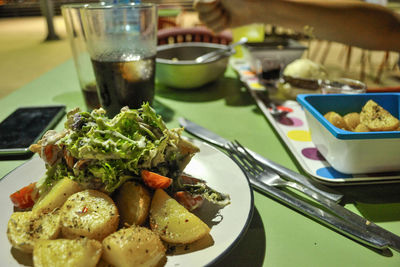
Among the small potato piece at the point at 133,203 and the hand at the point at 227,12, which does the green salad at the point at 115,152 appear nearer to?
the small potato piece at the point at 133,203

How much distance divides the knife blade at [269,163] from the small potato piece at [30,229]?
536 millimetres

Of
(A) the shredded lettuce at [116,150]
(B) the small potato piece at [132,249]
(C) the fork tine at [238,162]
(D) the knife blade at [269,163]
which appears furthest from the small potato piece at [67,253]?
(D) the knife blade at [269,163]

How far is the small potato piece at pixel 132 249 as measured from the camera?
46 cm

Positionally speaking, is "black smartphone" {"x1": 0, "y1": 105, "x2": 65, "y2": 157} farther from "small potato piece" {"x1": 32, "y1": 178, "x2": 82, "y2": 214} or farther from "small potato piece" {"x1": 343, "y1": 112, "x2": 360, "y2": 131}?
"small potato piece" {"x1": 343, "y1": 112, "x2": 360, "y2": 131}

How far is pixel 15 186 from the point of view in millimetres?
649

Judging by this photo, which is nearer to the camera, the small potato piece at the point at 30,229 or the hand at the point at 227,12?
the small potato piece at the point at 30,229

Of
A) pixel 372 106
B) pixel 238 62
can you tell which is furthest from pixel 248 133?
pixel 238 62

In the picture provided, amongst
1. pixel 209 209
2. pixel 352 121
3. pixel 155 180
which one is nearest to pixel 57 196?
pixel 155 180

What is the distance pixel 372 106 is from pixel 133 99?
777mm

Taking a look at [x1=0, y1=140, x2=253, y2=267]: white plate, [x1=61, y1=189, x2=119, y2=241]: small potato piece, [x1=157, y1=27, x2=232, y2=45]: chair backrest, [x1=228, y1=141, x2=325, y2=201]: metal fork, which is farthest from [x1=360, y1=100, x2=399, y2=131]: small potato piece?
[x1=157, y1=27, x2=232, y2=45]: chair backrest

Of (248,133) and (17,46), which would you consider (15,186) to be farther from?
(17,46)

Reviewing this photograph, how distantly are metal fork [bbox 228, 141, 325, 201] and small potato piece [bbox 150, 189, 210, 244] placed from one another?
24 cm

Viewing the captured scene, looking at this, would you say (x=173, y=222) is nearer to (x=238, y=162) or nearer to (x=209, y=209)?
(x=209, y=209)

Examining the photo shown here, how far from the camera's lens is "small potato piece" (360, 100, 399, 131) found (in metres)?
0.75
